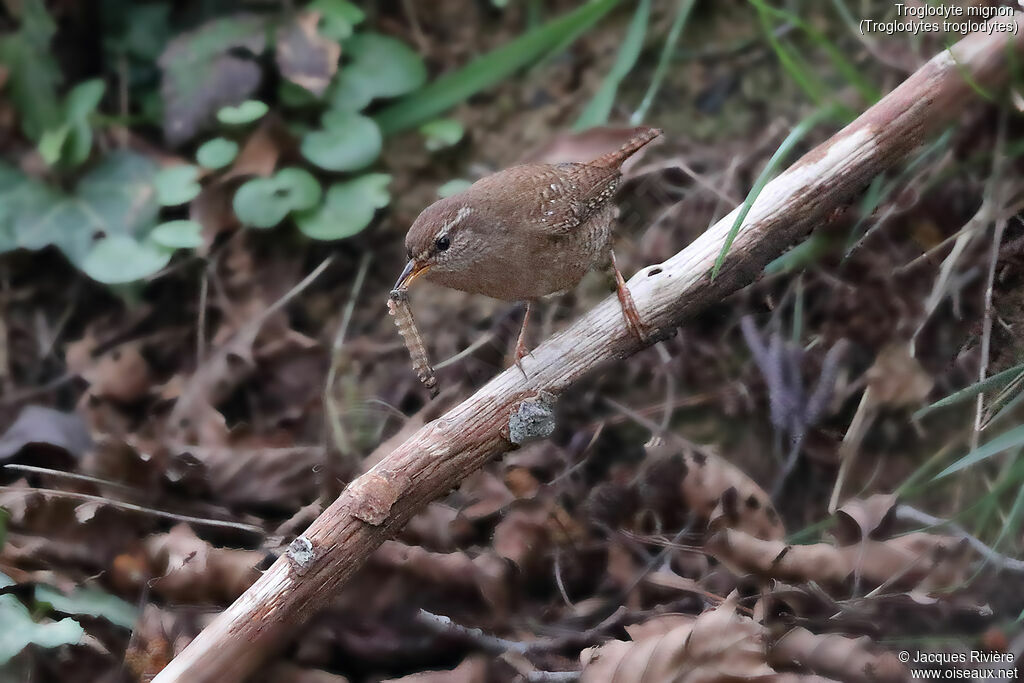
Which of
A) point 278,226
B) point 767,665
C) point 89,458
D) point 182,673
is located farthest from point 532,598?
point 278,226

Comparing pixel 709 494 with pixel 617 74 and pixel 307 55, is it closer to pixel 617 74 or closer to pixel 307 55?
pixel 617 74

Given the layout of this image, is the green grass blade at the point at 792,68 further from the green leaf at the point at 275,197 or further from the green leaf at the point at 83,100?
the green leaf at the point at 83,100

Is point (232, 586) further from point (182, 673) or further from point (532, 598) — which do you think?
point (532, 598)

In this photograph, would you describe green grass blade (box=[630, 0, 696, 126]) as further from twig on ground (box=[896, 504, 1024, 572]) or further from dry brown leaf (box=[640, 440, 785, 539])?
twig on ground (box=[896, 504, 1024, 572])

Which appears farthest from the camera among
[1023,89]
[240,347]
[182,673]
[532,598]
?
Result: [240,347]

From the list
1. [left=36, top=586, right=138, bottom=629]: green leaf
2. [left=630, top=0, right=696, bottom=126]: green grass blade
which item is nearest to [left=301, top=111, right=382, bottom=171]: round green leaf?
[left=630, top=0, right=696, bottom=126]: green grass blade
